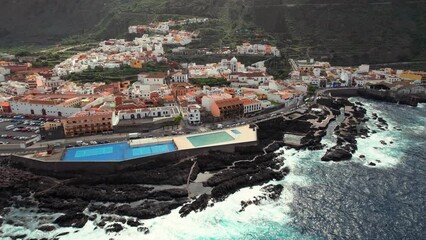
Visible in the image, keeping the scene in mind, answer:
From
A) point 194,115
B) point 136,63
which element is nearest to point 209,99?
point 194,115

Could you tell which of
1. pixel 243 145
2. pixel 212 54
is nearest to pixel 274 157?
pixel 243 145

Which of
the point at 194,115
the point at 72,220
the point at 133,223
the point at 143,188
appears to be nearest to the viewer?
the point at 133,223

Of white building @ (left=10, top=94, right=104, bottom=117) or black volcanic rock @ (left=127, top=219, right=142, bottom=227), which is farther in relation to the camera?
white building @ (left=10, top=94, right=104, bottom=117)

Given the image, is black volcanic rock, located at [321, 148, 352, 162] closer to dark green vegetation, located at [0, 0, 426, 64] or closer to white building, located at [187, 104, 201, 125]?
white building, located at [187, 104, 201, 125]

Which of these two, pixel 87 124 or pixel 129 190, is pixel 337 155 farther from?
pixel 87 124

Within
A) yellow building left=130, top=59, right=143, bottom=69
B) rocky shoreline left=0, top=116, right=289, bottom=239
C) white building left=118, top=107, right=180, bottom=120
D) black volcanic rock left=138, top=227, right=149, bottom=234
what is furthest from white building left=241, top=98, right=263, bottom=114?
yellow building left=130, top=59, right=143, bottom=69

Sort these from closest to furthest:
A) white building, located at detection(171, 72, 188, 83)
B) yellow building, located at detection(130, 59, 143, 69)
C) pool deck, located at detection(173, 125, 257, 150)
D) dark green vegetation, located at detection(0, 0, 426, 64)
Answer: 1. pool deck, located at detection(173, 125, 257, 150)
2. white building, located at detection(171, 72, 188, 83)
3. yellow building, located at detection(130, 59, 143, 69)
4. dark green vegetation, located at detection(0, 0, 426, 64)

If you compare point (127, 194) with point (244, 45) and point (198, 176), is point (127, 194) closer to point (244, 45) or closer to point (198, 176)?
point (198, 176)
